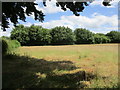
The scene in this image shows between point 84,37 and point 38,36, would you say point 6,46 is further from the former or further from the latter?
point 84,37

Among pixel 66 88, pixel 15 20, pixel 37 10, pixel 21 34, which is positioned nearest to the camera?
pixel 66 88

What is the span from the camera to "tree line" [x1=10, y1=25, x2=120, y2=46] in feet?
162

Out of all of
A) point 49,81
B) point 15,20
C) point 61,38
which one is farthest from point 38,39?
point 49,81

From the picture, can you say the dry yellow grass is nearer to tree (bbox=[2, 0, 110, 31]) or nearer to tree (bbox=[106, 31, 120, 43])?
tree (bbox=[2, 0, 110, 31])

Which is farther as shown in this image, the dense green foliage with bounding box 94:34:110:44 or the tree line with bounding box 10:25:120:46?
the dense green foliage with bounding box 94:34:110:44

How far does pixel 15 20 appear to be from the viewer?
26.6ft

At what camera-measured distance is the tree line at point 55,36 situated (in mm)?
49419

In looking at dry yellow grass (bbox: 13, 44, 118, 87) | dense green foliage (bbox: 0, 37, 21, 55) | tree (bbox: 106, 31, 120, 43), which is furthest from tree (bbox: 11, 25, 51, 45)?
dry yellow grass (bbox: 13, 44, 118, 87)

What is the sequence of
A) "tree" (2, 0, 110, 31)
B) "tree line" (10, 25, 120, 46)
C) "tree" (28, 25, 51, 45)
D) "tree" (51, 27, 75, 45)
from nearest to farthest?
"tree" (2, 0, 110, 31) < "tree line" (10, 25, 120, 46) < "tree" (28, 25, 51, 45) < "tree" (51, 27, 75, 45)

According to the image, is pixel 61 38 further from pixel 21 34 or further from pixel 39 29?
pixel 21 34

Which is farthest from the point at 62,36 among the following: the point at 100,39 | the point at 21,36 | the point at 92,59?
the point at 92,59

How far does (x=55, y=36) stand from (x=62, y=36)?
3.02m

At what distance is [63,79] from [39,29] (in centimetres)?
4727

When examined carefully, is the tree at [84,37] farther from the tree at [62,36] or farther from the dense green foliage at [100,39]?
the tree at [62,36]
